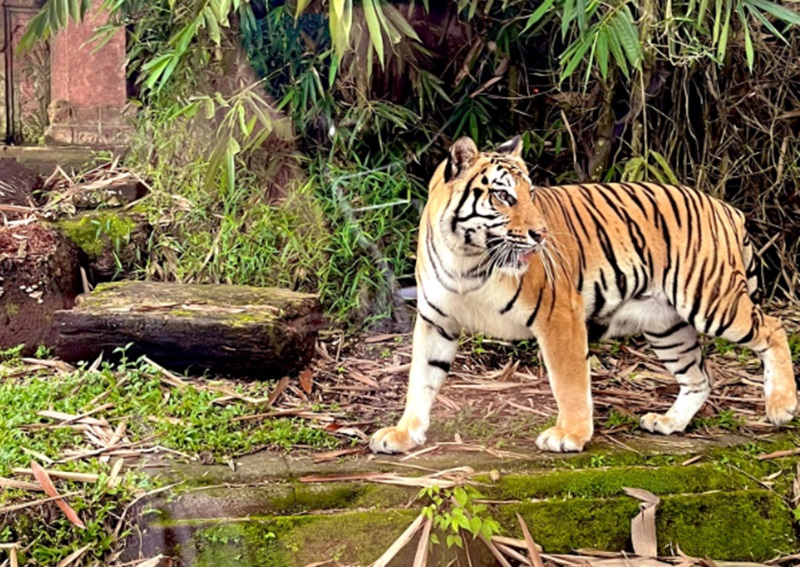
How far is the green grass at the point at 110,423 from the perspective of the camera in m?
1.83

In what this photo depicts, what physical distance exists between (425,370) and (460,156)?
1.84 feet

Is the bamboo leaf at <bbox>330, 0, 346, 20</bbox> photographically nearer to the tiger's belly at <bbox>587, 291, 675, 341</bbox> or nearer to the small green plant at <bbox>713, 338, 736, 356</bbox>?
the tiger's belly at <bbox>587, 291, 675, 341</bbox>

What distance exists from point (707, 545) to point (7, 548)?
146 centimetres

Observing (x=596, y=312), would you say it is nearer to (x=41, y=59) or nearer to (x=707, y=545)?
(x=707, y=545)

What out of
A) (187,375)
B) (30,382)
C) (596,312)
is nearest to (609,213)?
(596,312)

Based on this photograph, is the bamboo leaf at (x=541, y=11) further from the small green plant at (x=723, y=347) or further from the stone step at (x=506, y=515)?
the small green plant at (x=723, y=347)

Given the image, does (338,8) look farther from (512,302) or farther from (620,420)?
(620,420)

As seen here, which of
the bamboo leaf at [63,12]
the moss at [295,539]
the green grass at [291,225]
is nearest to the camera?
the moss at [295,539]

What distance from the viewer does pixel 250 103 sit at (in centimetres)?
265

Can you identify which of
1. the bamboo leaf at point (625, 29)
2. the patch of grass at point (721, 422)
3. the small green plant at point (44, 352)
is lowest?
the patch of grass at point (721, 422)

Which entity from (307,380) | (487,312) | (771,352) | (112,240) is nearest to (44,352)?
(112,240)

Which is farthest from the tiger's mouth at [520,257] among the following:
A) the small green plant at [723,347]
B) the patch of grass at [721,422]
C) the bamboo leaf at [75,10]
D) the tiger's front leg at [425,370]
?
the small green plant at [723,347]

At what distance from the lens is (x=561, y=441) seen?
87.6 inches

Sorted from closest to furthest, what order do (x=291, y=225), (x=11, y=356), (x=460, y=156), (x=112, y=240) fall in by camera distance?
1. (x=460, y=156)
2. (x=11, y=356)
3. (x=291, y=225)
4. (x=112, y=240)
